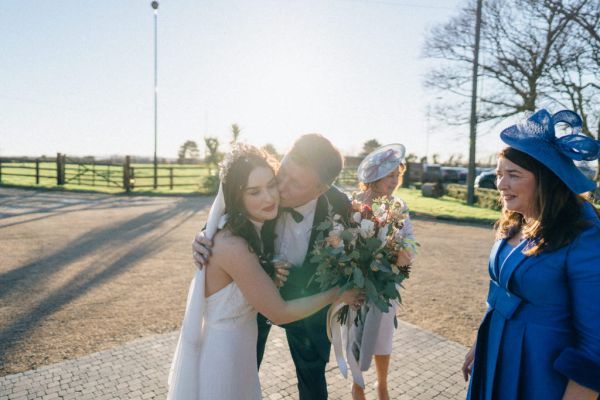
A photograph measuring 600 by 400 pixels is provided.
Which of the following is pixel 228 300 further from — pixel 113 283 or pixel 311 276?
pixel 113 283

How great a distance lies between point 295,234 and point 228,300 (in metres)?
0.57

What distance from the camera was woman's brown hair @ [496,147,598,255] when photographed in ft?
5.38

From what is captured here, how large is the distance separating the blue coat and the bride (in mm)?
715

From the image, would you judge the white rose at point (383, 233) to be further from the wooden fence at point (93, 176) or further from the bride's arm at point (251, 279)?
the wooden fence at point (93, 176)

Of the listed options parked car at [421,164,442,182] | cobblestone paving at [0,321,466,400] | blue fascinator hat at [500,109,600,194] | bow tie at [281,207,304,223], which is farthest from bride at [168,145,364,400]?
parked car at [421,164,442,182]

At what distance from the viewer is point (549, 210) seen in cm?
173

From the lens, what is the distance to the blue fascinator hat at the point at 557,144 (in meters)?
1.67

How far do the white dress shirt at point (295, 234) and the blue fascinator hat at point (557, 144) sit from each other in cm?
114

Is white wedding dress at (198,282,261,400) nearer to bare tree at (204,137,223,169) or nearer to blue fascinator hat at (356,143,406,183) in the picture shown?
blue fascinator hat at (356,143,406,183)

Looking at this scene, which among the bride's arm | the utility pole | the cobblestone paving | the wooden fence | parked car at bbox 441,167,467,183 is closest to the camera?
the bride's arm

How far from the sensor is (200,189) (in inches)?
825

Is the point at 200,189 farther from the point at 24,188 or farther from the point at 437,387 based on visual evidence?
the point at 437,387

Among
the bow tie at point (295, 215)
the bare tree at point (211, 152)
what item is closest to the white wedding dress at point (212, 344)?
the bow tie at point (295, 215)

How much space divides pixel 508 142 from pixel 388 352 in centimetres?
211
